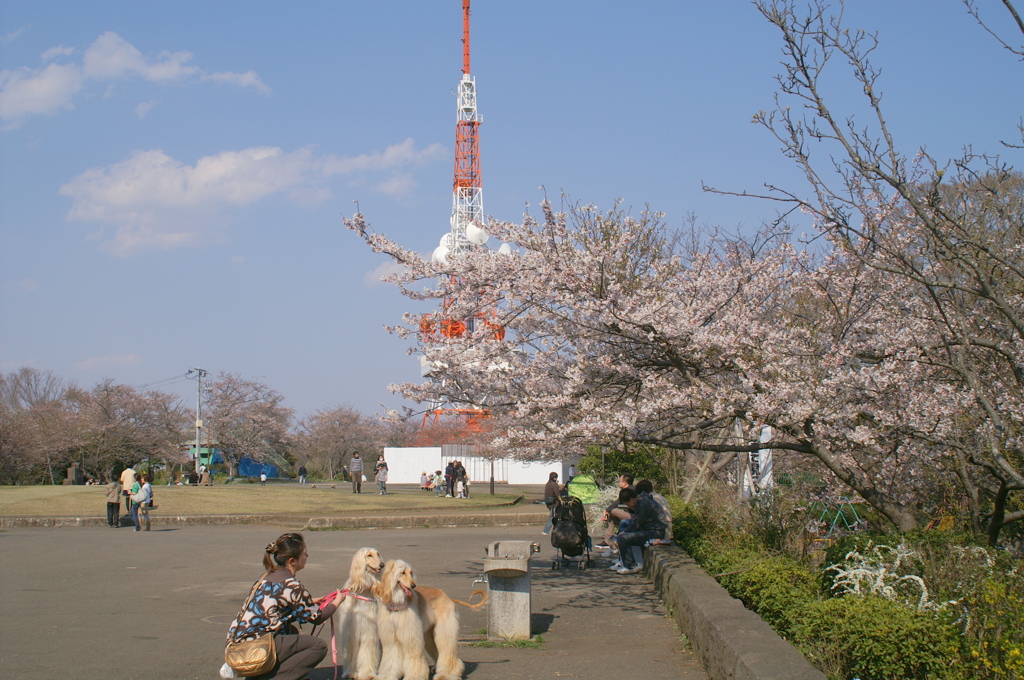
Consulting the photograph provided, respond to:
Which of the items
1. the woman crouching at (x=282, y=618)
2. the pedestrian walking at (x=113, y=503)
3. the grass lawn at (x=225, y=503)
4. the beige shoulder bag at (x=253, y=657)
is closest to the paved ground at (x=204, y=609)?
the woman crouching at (x=282, y=618)

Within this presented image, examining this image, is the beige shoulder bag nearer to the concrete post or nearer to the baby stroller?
the concrete post

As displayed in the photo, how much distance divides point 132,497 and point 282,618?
15.8 metres

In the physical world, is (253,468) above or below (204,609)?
below

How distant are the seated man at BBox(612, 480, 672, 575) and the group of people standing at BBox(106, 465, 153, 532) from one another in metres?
11.7

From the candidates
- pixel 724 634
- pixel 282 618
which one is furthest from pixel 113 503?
pixel 724 634

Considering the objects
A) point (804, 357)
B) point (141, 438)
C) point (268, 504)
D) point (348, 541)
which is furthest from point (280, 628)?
point (141, 438)

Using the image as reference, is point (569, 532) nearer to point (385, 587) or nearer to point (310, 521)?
point (385, 587)

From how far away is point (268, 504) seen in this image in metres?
25.7

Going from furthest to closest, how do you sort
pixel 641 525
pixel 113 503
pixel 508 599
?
pixel 113 503
pixel 641 525
pixel 508 599

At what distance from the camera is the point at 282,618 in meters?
5.36

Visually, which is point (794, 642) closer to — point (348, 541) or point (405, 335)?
point (405, 335)

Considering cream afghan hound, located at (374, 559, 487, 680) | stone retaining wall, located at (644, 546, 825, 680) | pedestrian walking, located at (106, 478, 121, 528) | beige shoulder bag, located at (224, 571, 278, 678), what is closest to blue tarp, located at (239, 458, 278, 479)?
pedestrian walking, located at (106, 478, 121, 528)

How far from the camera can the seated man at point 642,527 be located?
41.1 feet

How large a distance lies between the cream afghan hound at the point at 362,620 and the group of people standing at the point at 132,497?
14833 mm
